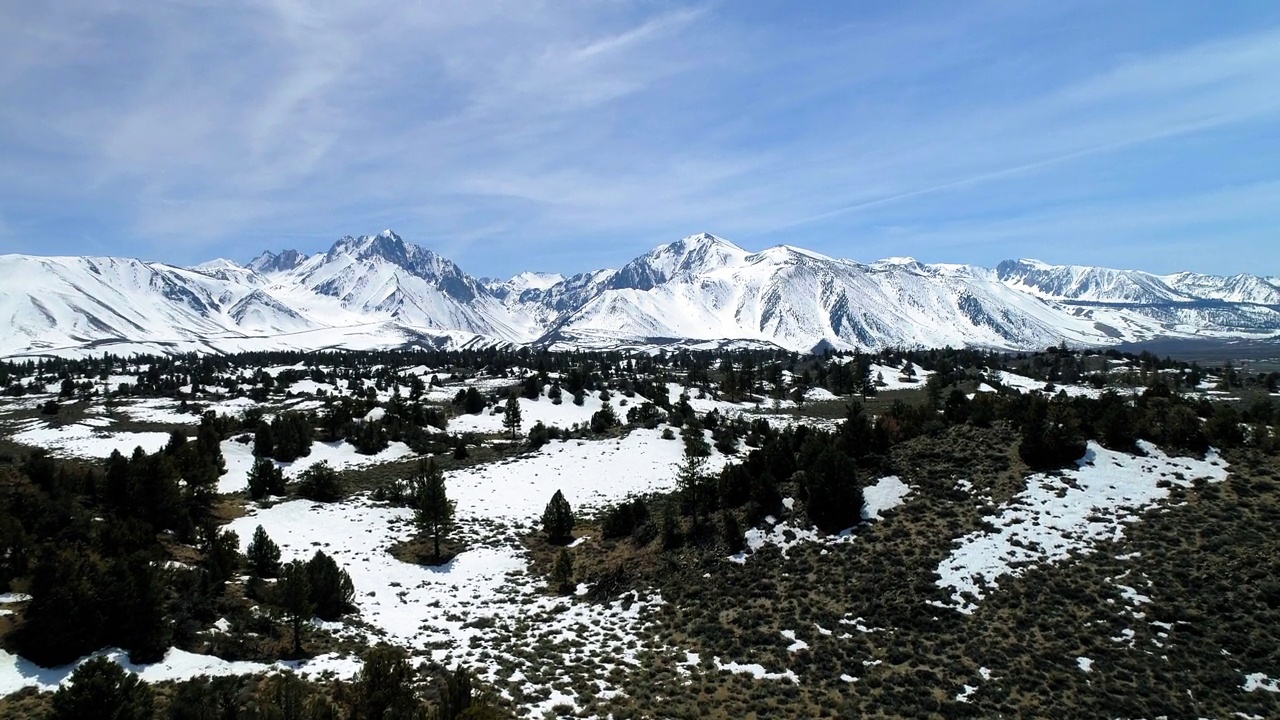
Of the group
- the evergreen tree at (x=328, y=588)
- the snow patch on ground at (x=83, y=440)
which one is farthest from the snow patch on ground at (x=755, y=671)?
the snow patch on ground at (x=83, y=440)

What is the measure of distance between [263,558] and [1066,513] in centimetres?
4246

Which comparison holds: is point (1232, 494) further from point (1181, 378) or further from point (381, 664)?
point (1181, 378)

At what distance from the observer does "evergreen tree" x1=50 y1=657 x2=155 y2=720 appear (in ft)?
51.4

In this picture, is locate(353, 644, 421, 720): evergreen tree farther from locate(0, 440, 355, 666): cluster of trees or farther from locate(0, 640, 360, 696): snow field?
locate(0, 440, 355, 666): cluster of trees

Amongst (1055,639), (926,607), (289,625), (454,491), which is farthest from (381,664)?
(454,491)

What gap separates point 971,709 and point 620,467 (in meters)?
45.3

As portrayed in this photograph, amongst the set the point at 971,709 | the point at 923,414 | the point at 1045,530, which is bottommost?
the point at 971,709

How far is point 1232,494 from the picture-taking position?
2959cm

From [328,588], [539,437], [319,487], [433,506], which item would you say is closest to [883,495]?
[433,506]

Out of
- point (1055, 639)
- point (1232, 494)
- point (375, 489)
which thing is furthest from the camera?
point (375, 489)

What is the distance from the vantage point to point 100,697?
53.0ft

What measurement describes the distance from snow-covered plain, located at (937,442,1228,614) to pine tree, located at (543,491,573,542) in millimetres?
23940

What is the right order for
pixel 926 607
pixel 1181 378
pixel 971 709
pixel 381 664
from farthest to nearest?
pixel 1181 378 → pixel 926 607 → pixel 971 709 → pixel 381 664

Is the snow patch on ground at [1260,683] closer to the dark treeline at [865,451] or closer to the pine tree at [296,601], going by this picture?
the dark treeline at [865,451]
